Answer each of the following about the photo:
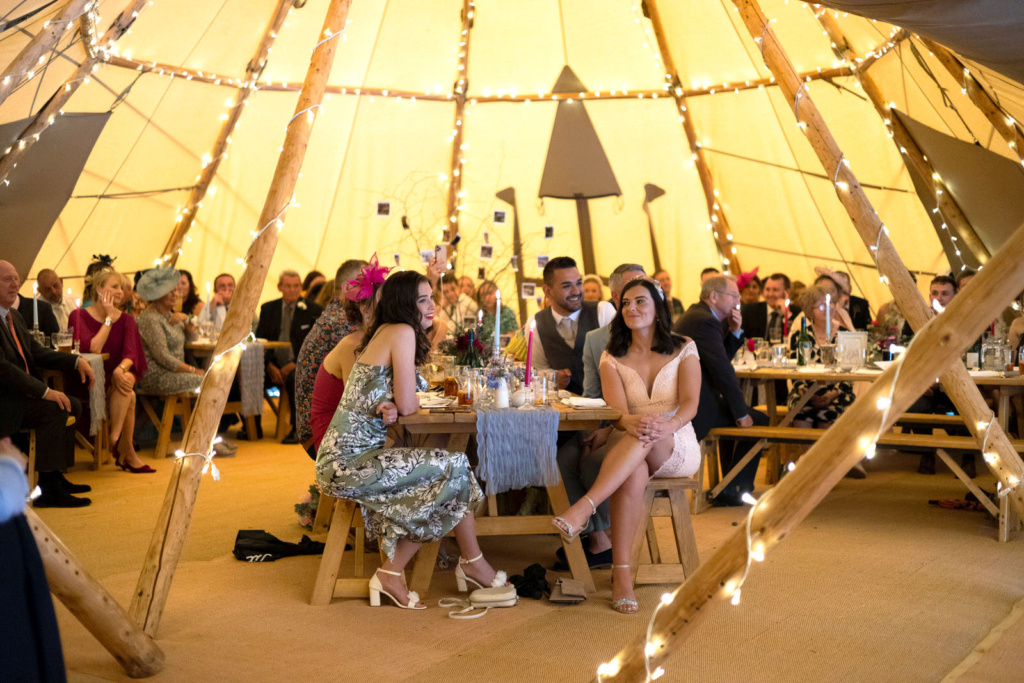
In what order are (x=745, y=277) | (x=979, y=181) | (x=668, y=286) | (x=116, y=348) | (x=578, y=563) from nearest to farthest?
(x=578, y=563), (x=116, y=348), (x=979, y=181), (x=745, y=277), (x=668, y=286)

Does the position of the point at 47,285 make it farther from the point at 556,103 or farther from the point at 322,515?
the point at 556,103

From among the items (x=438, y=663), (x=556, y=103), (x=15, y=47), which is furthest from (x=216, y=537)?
(x=556, y=103)

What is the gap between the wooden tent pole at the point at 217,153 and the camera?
837 centimetres

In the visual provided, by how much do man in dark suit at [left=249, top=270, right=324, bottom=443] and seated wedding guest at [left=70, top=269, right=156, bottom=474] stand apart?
4.07ft

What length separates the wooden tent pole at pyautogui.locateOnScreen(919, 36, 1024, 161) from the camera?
535 centimetres

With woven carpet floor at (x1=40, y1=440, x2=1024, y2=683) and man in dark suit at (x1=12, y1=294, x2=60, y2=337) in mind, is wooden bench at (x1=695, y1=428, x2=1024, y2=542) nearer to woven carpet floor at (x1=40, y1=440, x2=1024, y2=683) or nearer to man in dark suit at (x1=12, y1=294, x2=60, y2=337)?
Result: woven carpet floor at (x1=40, y1=440, x2=1024, y2=683)

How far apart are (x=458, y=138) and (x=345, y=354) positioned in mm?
5802

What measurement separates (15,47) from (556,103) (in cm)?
496

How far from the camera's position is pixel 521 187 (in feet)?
31.4

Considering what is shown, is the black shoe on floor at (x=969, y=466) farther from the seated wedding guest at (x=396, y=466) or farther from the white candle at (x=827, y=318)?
the seated wedding guest at (x=396, y=466)

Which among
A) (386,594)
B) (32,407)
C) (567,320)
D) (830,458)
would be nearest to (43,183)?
(32,407)

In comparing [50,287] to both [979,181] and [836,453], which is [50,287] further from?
[979,181]

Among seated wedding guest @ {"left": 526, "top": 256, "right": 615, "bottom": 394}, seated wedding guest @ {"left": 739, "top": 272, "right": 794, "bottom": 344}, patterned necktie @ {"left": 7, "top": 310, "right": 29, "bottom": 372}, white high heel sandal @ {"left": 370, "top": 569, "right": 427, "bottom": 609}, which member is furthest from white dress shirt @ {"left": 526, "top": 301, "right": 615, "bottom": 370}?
patterned necktie @ {"left": 7, "top": 310, "right": 29, "bottom": 372}

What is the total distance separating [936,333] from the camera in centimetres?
235
